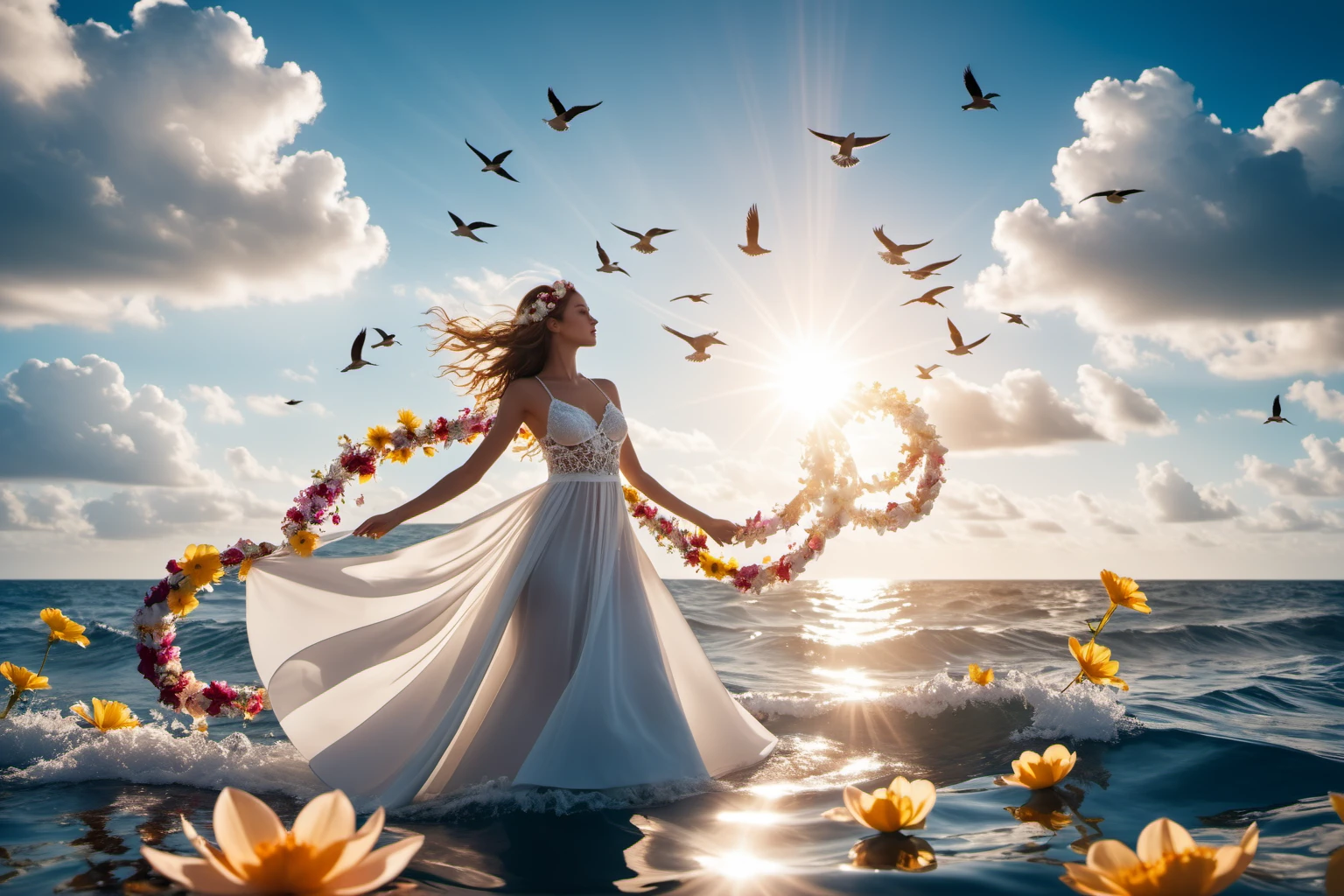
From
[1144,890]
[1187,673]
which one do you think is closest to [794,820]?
[1144,890]

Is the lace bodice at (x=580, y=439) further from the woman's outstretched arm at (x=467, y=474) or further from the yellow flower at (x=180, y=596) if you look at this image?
the yellow flower at (x=180, y=596)

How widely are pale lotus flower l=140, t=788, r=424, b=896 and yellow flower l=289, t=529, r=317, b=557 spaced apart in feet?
14.1

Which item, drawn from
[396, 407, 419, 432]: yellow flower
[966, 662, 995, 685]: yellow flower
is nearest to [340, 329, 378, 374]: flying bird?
[396, 407, 419, 432]: yellow flower

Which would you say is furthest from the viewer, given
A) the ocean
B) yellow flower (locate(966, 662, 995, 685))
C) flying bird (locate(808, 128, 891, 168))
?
flying bird (locate(808, 128, 891, 168))

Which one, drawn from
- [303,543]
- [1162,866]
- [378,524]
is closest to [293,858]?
[1162,866]

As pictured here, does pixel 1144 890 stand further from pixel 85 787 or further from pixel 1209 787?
pixel 85 787

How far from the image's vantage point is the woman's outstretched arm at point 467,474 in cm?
505

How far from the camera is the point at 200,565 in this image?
18.6 feet

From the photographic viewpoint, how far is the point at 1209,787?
4.47 metres

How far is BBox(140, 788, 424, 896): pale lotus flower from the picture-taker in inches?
65.8

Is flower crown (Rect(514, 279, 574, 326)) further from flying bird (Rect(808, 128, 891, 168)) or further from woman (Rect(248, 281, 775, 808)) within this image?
flying bird (Rect(808, 128, 891, 168))

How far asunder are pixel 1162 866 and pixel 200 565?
5877 millimetres

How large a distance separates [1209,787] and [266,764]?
5855 millimetres

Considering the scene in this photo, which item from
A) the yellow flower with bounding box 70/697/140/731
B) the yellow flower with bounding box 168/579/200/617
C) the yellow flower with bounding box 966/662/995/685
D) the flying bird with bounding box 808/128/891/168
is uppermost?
the flying bird with bounding box 808/128/891/168
